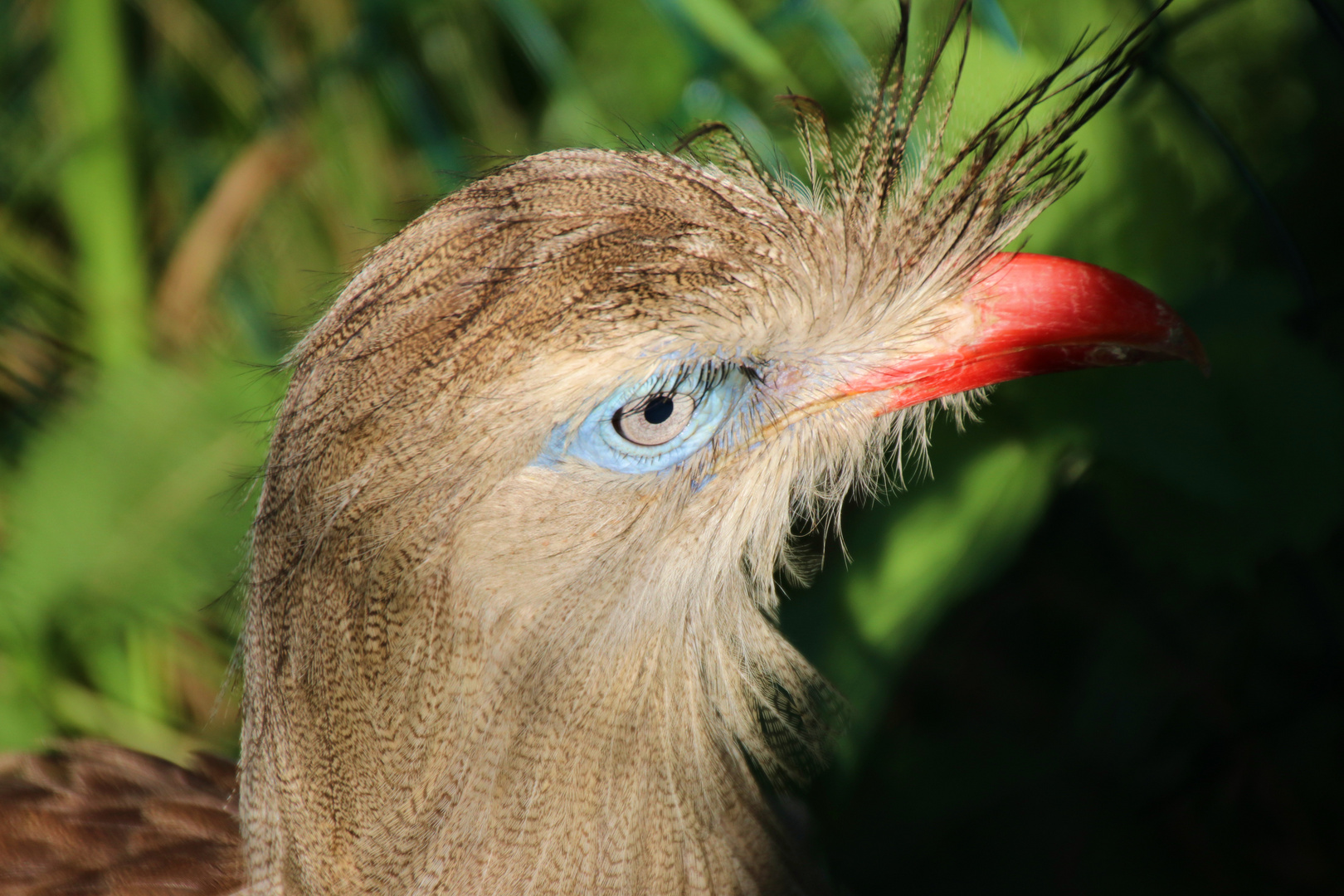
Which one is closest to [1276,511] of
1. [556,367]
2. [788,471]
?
[788,471]

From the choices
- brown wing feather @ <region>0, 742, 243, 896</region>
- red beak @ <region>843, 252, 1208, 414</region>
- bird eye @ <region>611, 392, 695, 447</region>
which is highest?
brown wing feather @ <region>0, 742, 243, 896</region>

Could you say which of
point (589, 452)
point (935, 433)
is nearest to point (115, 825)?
point (589, 452)

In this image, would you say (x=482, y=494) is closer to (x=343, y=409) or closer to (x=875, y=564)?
(x=343, y=409)

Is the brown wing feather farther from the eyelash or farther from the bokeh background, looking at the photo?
the eyelash


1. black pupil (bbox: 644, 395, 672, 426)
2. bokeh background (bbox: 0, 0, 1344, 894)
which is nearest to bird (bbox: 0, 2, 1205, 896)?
black pupil (bbox: 644, 395, 672, 426)

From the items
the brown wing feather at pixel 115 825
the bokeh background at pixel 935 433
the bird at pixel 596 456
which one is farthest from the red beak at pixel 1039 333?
the brown wing feather at pixel 115 825
